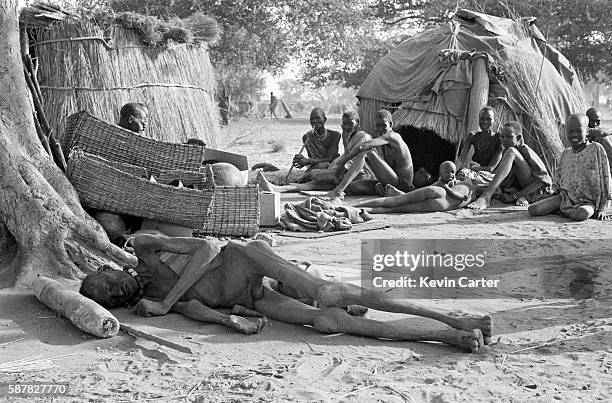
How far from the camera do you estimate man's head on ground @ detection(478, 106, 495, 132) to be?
9109 mm

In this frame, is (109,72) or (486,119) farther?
(486,119)

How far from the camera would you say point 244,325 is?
3756mm

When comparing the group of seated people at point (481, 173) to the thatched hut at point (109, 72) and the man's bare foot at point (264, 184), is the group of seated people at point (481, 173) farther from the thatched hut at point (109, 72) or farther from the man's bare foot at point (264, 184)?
the thatched hut at point (109, 72)

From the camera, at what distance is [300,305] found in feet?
13.0

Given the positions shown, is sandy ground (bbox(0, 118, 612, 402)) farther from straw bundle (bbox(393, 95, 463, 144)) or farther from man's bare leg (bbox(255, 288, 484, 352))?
straw bundle (bbox(393, 95, 463, 144))

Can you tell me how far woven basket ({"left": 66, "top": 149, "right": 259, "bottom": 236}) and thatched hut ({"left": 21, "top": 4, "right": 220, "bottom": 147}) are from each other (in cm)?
231

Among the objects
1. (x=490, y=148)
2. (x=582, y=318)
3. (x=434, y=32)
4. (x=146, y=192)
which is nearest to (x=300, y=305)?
(x=582, y=318)

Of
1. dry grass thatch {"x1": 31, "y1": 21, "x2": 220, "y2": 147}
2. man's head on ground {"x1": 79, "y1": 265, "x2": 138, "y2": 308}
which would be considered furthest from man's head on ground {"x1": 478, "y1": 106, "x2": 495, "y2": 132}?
man's head on ground {"x1": 79, "y1": 265, "x2": 138, "y2": 308}

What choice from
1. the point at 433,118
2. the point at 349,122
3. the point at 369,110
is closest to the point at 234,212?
the point at 349,122

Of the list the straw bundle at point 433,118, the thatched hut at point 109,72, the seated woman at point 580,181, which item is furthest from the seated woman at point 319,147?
the seated woman at point 580,181

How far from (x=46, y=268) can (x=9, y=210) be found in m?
0.51

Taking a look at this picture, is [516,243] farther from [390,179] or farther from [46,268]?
[46,268]

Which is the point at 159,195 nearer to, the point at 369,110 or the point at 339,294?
the point at 339,294

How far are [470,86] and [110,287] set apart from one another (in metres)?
7.30
